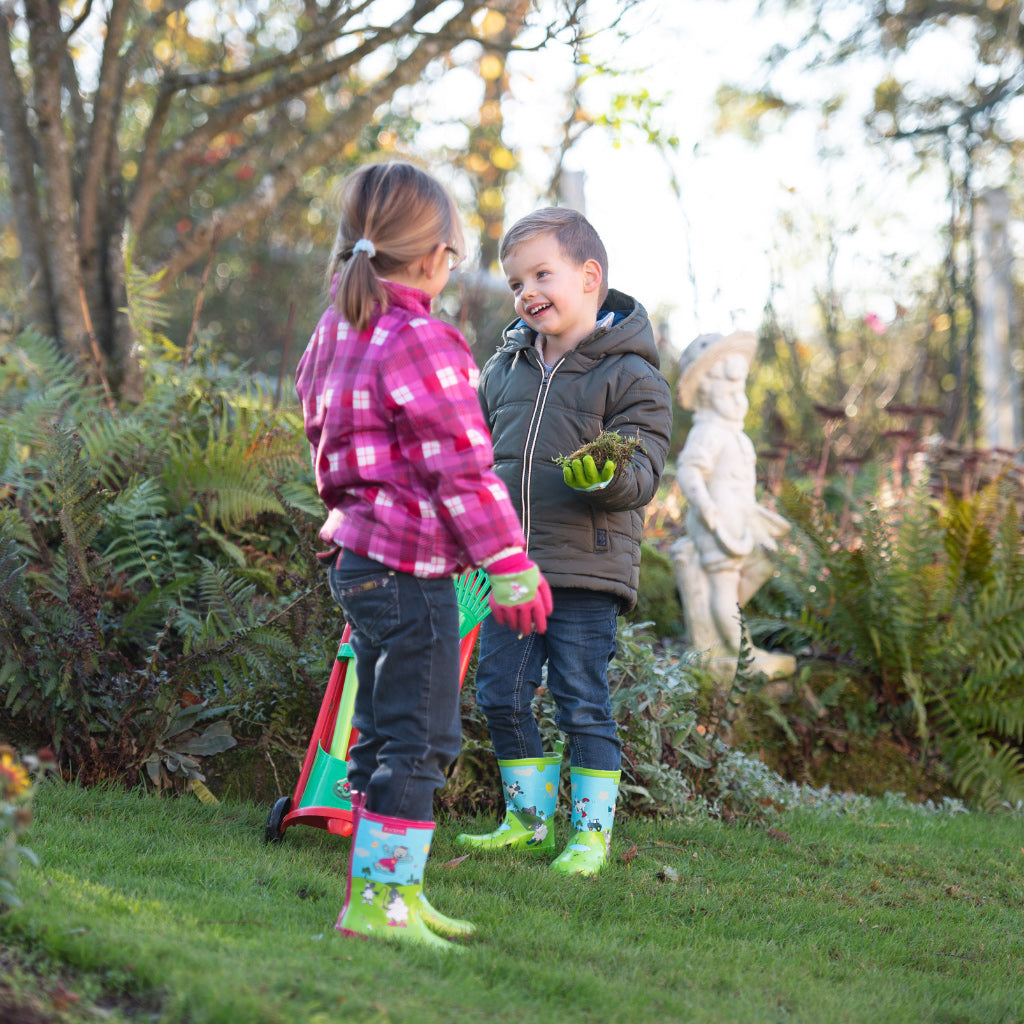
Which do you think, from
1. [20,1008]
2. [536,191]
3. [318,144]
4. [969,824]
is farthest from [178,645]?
[536,191]

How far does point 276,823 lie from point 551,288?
1796 mm

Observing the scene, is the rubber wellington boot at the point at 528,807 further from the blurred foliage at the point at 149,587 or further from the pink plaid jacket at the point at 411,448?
the pink plaid jacket at the point at 411,448

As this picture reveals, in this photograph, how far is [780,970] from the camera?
237cm

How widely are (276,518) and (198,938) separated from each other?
3002mm

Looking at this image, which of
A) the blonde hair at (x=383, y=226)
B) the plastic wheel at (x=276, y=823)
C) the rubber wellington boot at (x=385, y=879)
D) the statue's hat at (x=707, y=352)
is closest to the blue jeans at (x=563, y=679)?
the plastic wheel at (x=276, y=823)

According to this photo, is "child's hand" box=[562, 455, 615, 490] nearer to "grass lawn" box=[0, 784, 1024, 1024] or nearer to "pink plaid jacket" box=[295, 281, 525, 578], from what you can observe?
"pink plaid jacket" box=[295, 281, 525, 578]

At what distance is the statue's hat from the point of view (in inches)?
187

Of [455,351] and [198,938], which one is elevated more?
[455,351]

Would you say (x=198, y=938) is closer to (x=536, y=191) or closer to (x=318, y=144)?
(x=318, y=144)

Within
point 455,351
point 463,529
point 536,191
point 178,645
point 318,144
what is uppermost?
point 536,191

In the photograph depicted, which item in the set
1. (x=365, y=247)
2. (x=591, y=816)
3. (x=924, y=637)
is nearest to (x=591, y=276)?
(x=365, y=247)

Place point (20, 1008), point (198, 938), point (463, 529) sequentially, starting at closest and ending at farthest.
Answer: point (20, 1008)
point (198, 938)
point (463, 529)

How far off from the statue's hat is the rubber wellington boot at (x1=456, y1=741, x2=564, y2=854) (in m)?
2.24

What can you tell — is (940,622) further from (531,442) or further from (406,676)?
(406,676)
